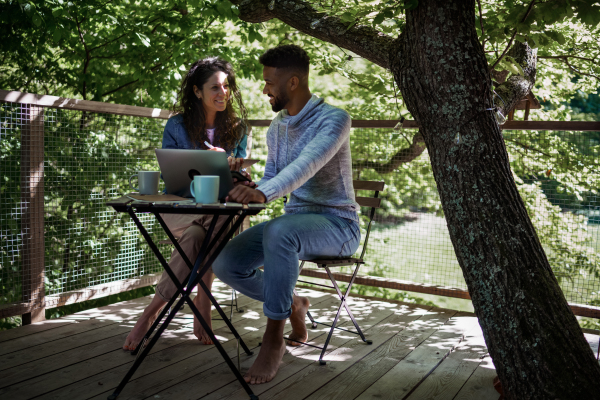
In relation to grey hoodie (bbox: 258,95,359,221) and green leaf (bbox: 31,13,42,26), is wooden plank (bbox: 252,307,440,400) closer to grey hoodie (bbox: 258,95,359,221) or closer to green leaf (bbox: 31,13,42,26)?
grey hoodie (bbox: 258,95,359,221)

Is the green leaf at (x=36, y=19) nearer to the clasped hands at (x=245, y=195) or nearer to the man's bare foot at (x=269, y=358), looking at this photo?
the clasped hands at (x=245, y=195)

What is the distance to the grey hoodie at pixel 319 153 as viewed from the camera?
2693 mm

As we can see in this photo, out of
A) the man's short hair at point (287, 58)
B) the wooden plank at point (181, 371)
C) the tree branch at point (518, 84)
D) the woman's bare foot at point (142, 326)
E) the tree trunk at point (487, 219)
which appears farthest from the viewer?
the tree branch at point (518, 84)

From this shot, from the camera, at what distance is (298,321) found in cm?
312

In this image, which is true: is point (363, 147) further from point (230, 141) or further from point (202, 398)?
point (202, 398)

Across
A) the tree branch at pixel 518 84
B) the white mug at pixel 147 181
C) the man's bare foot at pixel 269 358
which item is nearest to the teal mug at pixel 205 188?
the white mug at pixel 147 181

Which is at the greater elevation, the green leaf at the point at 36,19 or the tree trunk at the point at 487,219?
the green leaf at the point at 36,19

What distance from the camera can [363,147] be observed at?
16.5 ft

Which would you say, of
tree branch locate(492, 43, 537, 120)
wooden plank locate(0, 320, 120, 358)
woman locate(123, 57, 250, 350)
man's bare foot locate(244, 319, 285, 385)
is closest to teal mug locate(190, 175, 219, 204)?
man's bare foot locate(244, 319, 285, 385)

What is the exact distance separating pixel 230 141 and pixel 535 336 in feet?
7.00

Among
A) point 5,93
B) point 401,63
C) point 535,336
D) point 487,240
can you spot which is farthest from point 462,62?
point 5,93

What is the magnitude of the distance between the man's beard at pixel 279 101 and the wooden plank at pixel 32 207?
1.63m

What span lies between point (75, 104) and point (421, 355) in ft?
9.04

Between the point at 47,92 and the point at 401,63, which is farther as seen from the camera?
the point at 47,92
